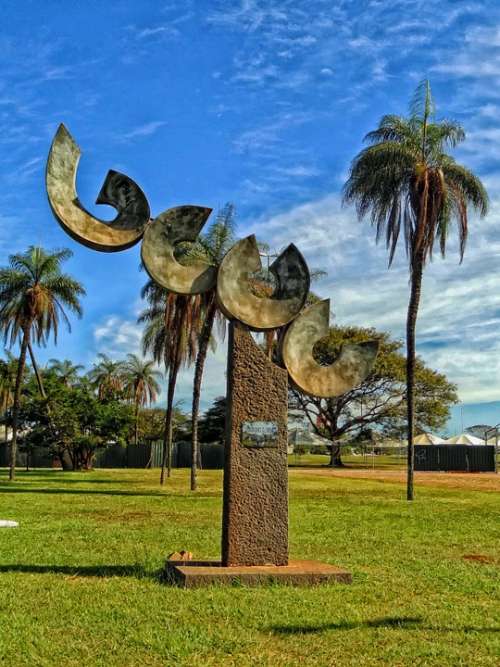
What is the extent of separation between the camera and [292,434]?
59594 millimetres

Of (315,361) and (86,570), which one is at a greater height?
(315,361)

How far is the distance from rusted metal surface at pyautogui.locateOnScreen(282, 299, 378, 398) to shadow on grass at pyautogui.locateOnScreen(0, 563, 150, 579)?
2692 millimetres

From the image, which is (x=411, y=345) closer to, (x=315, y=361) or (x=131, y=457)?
(x=315, y=361)

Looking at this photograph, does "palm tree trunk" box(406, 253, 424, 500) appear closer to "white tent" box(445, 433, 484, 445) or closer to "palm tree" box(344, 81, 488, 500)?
"palm tree" box(344, 81, 488, 500)

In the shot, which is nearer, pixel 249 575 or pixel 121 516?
pixel 249 575

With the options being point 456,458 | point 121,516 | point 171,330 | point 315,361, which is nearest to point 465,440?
point 456,458

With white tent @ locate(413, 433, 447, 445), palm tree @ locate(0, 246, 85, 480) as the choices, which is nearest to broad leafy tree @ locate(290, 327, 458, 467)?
white tent @ locate(413, 433, 447, 445)

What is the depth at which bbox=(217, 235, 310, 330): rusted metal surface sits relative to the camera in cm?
827

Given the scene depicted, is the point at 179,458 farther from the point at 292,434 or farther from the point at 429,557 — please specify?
the point at 429,557

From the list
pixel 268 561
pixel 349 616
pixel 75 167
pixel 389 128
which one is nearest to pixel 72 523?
pixel 268 561

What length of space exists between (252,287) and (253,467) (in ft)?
6.72

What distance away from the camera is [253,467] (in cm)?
792

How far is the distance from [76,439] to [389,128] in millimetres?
24992

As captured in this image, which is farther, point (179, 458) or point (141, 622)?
point (179, 458)
